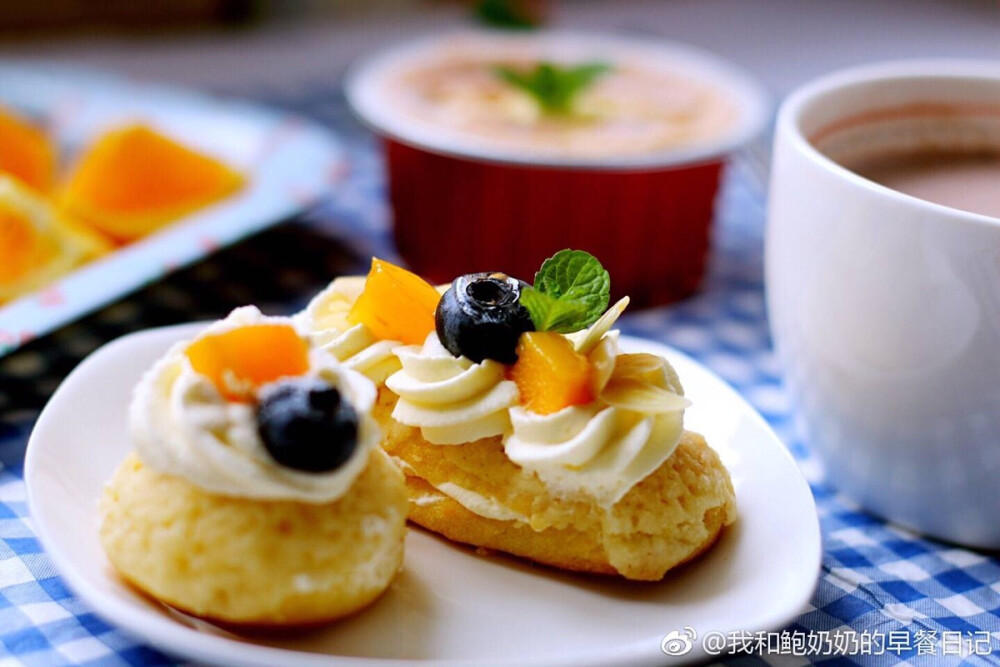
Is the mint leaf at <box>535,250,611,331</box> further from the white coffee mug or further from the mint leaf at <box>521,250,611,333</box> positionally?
the white coffee mug

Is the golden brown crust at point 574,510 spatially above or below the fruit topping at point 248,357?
below

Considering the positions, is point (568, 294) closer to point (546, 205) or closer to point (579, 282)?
point (579, 282)

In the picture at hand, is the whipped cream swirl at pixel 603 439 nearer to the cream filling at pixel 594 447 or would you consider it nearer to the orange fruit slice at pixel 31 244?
the cream filling at pixel 594 447

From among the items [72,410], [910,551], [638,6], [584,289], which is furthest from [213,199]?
[638,6]

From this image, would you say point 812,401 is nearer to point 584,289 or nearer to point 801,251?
point 801,251

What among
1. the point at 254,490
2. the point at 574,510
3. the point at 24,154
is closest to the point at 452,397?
the point at 574,510

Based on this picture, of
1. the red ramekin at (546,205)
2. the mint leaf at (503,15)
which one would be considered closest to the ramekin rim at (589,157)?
the red ramekin at (546,205)
